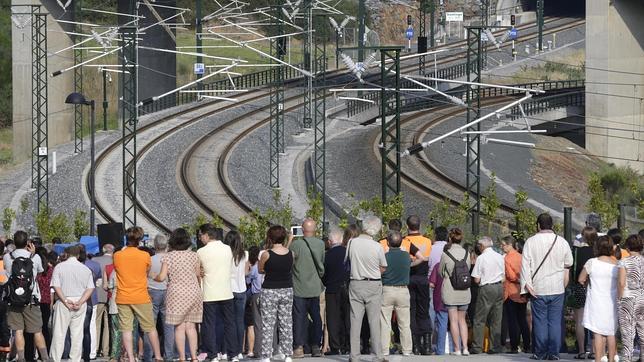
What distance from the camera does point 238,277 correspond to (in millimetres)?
20484

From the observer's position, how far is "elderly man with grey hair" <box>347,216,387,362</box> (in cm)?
1925

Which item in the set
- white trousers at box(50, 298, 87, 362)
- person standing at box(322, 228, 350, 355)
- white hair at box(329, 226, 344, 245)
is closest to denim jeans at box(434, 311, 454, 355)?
person standing at box(322, 228, 350, 355)

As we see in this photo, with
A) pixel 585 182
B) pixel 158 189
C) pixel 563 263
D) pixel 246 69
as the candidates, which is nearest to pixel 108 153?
pixel 158 189

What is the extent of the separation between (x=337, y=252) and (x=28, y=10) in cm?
5048

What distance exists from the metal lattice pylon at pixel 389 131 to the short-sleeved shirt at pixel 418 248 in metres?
18.5

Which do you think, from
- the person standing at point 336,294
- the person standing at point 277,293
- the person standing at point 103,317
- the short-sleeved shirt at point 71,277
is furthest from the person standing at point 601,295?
the person standing at point 103,317

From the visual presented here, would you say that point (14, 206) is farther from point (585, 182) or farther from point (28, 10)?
point (585, 182)

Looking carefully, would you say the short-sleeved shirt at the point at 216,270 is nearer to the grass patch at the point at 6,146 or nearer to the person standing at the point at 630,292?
the person standing at the point at 630,292

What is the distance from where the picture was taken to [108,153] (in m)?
62.7

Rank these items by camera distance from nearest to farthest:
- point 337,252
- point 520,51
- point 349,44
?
point 337,252
point 520,51
point 349,44

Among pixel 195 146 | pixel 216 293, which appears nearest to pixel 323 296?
pixel 216 293

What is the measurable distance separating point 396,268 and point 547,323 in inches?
80.5

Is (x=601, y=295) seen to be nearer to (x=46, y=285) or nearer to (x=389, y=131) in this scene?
(x=46, y=285)

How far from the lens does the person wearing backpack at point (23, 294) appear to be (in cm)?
2000
